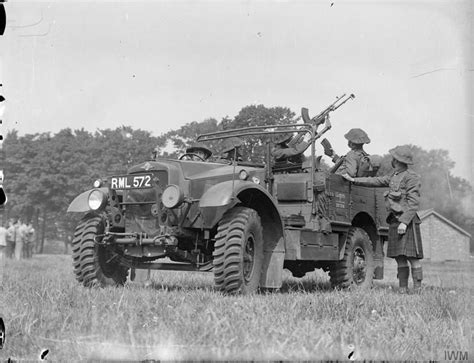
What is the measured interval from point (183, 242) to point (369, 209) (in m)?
3.37

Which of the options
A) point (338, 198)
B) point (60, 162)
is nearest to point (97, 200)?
point (338, 198)

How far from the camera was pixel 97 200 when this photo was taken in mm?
6934

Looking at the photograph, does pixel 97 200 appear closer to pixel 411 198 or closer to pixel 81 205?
pixel 81 205

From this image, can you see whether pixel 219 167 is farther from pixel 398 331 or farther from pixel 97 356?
pixel 97 356

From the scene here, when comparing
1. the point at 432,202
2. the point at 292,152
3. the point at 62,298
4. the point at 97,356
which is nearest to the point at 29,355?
the point at 97,356

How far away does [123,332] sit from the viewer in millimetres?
3695

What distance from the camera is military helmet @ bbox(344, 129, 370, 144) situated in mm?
8898

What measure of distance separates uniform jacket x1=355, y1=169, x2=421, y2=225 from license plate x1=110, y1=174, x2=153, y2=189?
3167mm

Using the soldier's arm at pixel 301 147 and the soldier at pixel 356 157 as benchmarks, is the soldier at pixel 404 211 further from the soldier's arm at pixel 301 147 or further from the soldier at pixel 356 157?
the soldier's arm at pixel 301 147

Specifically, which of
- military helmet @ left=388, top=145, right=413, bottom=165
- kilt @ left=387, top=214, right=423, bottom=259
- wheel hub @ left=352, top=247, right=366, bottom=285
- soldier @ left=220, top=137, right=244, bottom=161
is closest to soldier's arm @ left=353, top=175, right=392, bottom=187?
military helmet @ left=388, top=145, right=413, bottom=165

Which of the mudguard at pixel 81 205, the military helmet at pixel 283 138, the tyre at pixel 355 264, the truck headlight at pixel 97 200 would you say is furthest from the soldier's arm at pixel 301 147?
the truck headlight at pixel 97 200

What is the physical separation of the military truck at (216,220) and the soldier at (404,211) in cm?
67

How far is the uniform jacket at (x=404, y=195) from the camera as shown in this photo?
7.89m

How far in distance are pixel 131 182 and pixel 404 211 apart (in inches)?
135
